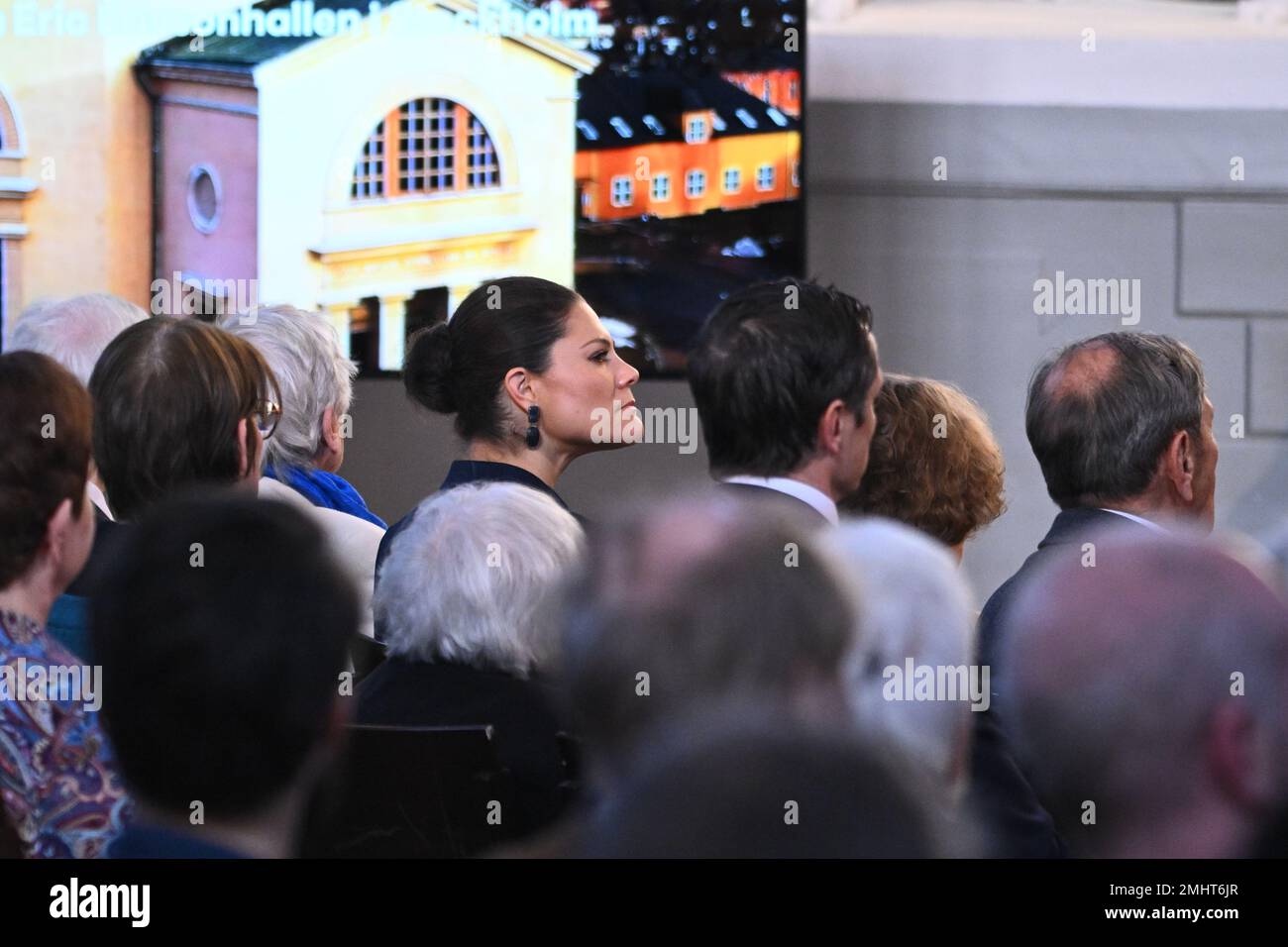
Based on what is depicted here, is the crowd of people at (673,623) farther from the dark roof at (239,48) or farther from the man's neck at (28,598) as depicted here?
the dark roof at (239,48)

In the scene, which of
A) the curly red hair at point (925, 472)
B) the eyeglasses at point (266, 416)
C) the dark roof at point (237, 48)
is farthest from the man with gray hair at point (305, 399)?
the dark roof at point (237, 48)

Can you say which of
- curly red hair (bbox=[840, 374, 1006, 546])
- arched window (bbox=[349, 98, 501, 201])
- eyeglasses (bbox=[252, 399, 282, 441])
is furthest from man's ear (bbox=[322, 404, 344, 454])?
arched window (bbox=[349, 98, 501, 201])

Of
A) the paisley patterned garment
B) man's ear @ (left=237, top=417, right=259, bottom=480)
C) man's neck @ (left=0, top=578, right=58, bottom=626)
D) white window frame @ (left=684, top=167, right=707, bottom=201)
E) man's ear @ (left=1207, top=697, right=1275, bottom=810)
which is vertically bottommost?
the paisley patterned garment

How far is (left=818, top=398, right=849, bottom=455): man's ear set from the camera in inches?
72.7

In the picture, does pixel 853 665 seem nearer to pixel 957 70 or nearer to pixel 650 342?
pixel 650 342

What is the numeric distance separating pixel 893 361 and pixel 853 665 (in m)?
3.67

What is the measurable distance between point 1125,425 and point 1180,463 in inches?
3.6

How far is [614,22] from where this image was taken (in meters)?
4.41

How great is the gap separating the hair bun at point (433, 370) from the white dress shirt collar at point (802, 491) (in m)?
0.90

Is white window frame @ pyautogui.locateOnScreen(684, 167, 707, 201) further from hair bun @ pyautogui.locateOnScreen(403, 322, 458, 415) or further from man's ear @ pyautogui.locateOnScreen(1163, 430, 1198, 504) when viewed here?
man's ear @ pyautogui.locateOnScreen(1163, 430, 1198, 504)

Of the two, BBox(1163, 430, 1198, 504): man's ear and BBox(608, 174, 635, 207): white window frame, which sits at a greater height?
BBox(608, 174, 635, 207): white window frame

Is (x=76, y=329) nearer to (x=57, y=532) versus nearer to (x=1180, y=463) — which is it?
(x=57, y=532)

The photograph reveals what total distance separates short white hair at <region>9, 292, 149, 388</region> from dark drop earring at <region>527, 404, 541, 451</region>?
0.68 metres
